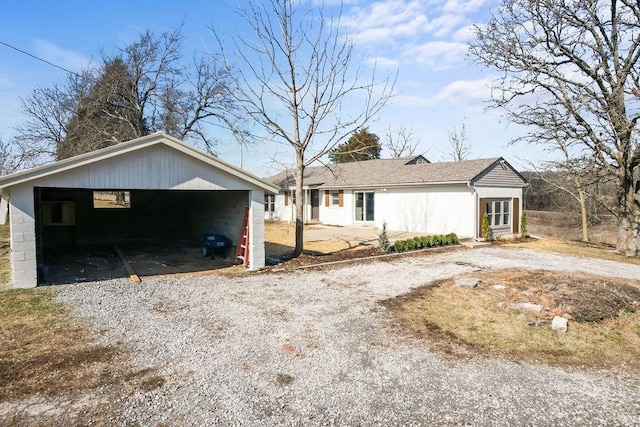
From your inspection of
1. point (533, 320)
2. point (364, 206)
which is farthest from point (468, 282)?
point (364, 206)

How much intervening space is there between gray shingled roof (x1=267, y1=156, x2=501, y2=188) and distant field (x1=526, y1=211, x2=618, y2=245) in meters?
10.3

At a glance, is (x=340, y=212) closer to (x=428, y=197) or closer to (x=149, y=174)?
(x=428, y=197)

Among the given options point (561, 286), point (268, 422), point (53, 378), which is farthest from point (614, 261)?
point (53, 378)

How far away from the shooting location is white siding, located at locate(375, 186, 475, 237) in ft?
57.0

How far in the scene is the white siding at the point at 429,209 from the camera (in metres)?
17.4

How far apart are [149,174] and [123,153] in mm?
710

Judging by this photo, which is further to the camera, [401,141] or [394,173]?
[401,141]

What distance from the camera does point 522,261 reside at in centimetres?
1200

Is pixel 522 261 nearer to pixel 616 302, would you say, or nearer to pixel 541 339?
pixel 616 302

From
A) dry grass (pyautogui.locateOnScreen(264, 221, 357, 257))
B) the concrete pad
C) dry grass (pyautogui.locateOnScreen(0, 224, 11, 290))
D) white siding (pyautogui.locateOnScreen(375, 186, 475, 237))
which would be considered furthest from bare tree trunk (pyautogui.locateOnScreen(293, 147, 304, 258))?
white siding (pyautogui.locateOnScreen(375, 186, 475, 237))

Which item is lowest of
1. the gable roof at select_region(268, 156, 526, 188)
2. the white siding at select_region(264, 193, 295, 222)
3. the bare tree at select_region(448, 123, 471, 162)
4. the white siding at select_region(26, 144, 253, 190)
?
the white siding at select_region(264, 193, 295, 222)

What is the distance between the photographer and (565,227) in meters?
32.4

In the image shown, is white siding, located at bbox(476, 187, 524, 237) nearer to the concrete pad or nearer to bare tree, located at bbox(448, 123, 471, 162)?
the concrete pad

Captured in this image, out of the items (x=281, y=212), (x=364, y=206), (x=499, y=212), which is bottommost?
(x=281, y=212)
